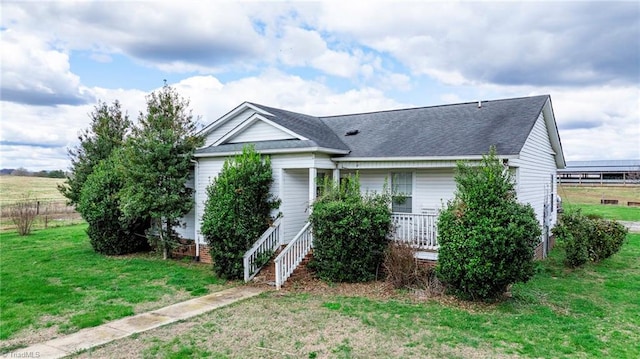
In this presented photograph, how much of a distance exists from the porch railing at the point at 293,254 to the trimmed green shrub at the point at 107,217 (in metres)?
6.85

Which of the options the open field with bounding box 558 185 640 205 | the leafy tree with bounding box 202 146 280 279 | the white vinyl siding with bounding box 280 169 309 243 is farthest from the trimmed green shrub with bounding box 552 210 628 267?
the open field with bounding box 558 185 640 205

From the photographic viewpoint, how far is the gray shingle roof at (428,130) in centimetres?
1079

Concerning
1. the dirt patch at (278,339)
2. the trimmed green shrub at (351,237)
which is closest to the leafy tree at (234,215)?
the trimmed green shrub at (351,237)

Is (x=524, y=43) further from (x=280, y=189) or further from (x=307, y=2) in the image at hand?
(x=280, y=189)

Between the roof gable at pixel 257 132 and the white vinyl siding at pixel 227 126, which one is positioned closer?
the roof gable at pixel 257 132

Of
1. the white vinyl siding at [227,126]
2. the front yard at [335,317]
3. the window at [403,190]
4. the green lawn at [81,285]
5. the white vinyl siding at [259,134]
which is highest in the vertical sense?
the white vinyl siding at [227,126]

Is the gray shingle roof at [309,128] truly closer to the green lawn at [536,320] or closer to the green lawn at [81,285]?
the green lawn at [81,285]

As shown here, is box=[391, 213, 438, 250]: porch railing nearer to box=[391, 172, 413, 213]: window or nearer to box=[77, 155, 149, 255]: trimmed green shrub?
box=[391, 172, 413, 213]: window

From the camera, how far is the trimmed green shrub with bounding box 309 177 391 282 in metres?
9.83

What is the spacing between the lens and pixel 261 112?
41.7ft

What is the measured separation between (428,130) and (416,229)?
3.56 metres

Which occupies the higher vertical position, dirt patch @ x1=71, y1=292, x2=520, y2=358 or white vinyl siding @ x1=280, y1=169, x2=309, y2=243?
white vinyl siding @ x1=280, y1=169, x2=309, y2=243

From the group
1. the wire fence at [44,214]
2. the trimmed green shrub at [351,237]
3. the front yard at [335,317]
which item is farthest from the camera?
the wire fence at [44,214]

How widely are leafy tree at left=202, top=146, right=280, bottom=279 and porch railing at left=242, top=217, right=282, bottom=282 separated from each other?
18 centimetres
